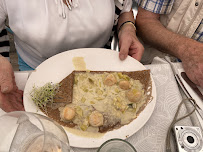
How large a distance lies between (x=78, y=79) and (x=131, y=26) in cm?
53

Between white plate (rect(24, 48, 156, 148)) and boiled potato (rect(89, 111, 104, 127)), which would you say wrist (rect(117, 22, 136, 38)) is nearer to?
white plate (rect(24, 48, 156, 148))

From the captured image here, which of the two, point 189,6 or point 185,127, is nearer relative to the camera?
point 185,127

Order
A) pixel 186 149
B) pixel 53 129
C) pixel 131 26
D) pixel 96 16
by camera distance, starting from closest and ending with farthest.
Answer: pixel 53 129 < pixel 186 149 < pixel 96 16 < pixel 131 26

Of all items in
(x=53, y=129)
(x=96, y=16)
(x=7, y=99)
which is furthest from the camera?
(x=96, y=16)

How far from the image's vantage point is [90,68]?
A: 3.28 feet

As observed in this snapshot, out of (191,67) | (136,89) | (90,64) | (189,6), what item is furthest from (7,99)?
(189,6)

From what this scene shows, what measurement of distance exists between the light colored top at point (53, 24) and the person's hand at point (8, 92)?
0.23m

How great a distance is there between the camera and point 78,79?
0.97 meters

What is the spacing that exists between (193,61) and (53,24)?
30.6 inches

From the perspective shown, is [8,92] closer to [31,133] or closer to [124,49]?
→ [31,133]

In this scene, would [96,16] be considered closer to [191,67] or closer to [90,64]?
[90,64]

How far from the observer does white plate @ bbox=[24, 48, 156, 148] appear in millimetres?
769

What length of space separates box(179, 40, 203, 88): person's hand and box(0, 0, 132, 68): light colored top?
49 centimetres

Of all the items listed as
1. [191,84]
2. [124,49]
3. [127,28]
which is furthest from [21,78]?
[191,84]
